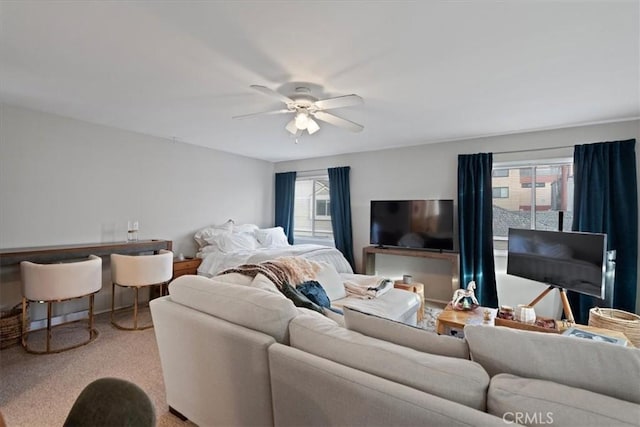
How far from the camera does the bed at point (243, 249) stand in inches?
163

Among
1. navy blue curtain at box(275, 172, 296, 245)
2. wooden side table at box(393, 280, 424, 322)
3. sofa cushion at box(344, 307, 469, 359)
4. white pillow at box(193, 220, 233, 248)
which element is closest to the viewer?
sofa cushion at box(344, 307, 469, 359)

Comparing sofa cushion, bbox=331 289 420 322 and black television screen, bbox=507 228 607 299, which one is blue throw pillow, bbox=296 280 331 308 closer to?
sofa cushion, bbox=331 289 420 322

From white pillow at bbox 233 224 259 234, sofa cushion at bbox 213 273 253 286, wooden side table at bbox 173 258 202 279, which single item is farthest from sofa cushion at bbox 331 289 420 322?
white pillow at bbox 233 224 259 234

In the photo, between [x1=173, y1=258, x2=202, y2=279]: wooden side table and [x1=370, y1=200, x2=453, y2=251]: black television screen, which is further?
[x1=370, y1=200, x2=453, y2=251]: black television screen

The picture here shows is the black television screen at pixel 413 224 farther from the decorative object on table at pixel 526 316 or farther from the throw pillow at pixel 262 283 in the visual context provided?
the throw pillow at pixel 262 283

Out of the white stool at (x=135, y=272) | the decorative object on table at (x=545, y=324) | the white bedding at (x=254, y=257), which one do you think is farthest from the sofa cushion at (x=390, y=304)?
the white stool at (x=135, y=272)

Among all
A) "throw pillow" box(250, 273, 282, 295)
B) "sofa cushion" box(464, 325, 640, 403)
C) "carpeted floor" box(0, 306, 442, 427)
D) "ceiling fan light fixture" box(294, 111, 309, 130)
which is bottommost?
"carpeted floor" box(0, 306, 442, 427)

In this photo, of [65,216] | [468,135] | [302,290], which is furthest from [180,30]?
[468,135]

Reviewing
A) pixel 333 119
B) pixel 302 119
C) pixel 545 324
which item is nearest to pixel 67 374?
pixel 302 119

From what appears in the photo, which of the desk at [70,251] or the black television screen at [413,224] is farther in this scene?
the black television screen at [413,224]

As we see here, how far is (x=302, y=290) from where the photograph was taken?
2459 millimetres

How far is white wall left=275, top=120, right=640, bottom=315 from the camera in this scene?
3.65m

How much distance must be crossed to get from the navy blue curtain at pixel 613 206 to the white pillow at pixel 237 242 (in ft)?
14.5

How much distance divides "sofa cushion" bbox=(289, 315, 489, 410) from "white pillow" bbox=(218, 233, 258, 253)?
133 inches
